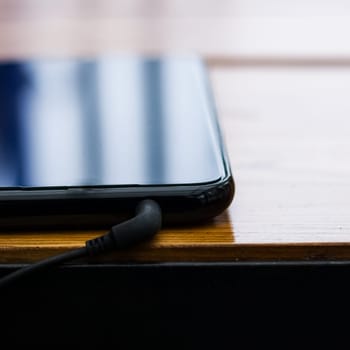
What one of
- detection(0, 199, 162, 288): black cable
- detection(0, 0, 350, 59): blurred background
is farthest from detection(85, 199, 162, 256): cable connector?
detection(0, 0, 350, 59): blurred background

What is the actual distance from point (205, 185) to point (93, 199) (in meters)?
0.06

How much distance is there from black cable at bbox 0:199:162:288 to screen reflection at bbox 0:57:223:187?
0.10 feet

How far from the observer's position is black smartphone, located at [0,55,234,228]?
1.08ft

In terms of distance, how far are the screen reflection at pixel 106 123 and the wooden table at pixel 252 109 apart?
0.10ft

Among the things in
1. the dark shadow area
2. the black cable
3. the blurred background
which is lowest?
the dark shadow area

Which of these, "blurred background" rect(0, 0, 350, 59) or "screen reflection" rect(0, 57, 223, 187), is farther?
"blurred background" rect(0, 0, 350, 59)

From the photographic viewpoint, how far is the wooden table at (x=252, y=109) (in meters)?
0.33

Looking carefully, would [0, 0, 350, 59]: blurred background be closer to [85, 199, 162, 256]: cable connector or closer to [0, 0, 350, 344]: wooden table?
[0, 0, 350, 344]: wooden table

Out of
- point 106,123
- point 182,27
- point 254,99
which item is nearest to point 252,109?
point 254,99

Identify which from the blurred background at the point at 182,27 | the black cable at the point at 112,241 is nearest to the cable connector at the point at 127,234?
the black cable at the point at 112,241

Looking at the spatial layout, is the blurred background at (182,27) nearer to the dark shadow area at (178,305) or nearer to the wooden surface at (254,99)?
the wooden surface at (254,99)

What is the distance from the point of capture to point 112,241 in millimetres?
316

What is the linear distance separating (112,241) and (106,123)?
0.40 feet

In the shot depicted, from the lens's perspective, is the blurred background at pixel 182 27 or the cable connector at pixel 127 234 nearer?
the cable connector at pixel 127 234
